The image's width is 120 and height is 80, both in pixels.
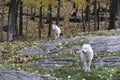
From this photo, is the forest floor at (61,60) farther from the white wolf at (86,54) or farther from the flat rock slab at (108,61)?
the white wolf at (86,54)

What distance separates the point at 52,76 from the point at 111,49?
306 inches

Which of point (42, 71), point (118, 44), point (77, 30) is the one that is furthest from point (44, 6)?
point (42, 71)

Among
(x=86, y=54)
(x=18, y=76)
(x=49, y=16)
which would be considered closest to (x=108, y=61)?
(x=86, y=54)

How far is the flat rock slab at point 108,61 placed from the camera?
59.6 ft

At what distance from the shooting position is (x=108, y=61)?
1883 centimetres

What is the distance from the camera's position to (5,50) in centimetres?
2548

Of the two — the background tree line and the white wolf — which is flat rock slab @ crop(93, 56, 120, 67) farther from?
the background tree line

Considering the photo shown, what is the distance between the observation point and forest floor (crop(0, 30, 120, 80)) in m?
15.0

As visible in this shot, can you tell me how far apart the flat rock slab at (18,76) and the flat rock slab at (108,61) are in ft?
15.4

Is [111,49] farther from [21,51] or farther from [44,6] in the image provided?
[44,6]

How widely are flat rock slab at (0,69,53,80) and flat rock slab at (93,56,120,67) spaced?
4688 mm

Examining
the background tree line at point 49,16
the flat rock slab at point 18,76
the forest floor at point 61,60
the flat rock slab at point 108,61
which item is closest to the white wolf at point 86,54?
the forest floor at point 61,60

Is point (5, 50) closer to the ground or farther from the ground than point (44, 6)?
closer to the ground

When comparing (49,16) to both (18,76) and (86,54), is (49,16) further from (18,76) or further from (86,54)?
(18,76)
